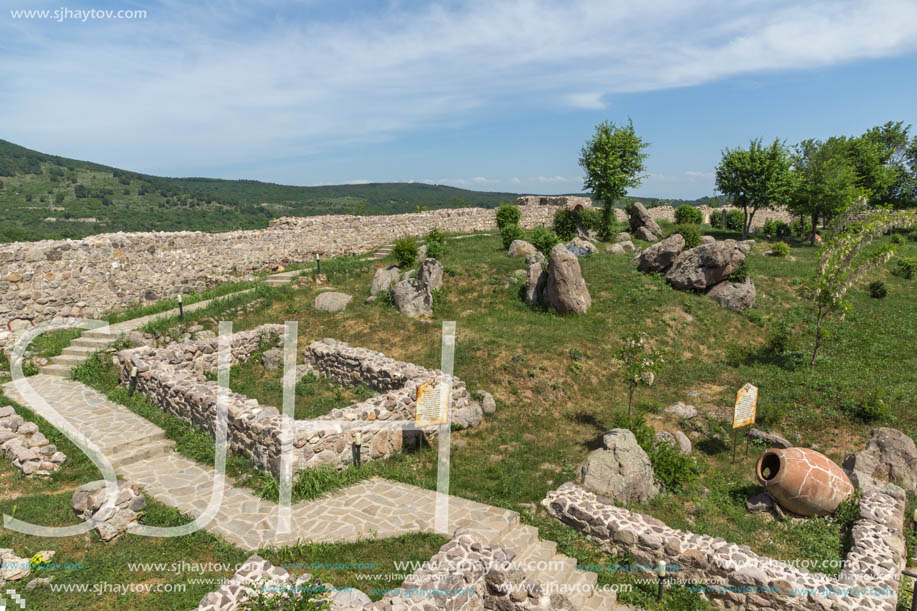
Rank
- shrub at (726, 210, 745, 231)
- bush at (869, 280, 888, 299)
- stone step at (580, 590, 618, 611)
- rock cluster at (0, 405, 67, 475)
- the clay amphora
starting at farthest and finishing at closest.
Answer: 1. shrub at (726, 210, 745, 231)
2. bush at (869, 280, 888, 299)
3. rock cluster at (0, 405, 67, 475)
4. the clay amphora
5. stone step at (580, 590, 618, 611)

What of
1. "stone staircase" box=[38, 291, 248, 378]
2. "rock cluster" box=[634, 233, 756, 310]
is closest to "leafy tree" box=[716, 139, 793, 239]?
"rock cluster" box=[634, 233, 756, 310]

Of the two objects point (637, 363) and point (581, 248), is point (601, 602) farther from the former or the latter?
point (581, 248)

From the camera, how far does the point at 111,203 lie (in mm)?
60906

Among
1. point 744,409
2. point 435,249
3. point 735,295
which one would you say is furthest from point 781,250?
point 744,409

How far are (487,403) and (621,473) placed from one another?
14.6 ft

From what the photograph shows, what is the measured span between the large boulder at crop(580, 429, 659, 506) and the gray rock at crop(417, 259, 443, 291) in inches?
429

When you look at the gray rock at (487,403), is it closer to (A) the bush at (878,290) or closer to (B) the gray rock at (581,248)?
(B) the gray rock at (581,248)

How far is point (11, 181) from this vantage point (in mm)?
61812

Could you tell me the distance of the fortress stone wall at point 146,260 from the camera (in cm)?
1728

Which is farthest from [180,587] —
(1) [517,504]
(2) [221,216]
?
(2) [221,216]

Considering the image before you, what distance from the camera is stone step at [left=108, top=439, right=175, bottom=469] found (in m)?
10.3

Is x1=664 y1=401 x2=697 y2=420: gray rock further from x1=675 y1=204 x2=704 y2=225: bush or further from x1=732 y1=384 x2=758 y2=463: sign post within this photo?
x1=675 y1=204 x2=704 y2=225: bush

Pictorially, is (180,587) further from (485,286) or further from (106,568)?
(485,286)

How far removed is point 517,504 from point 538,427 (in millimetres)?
3688
